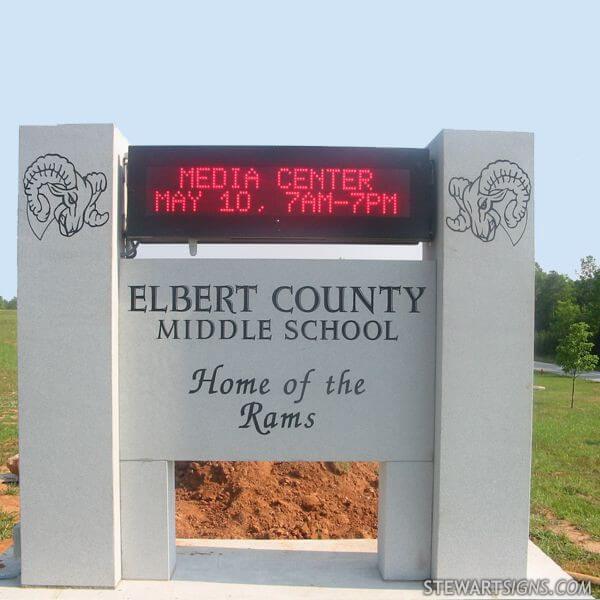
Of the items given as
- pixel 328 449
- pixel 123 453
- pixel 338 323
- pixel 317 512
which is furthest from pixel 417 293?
pixel 317 512

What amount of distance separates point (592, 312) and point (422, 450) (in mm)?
45475

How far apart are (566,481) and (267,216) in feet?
23.8

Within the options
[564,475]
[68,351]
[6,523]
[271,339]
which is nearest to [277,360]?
[271,339]

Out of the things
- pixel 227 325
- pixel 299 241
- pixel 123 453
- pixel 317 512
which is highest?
pixel 299 241

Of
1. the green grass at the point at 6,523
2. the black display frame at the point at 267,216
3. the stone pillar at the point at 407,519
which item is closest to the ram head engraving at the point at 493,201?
the black display frame at the point at 267,216

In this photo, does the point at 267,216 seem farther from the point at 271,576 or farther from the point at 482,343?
the point at 271,576

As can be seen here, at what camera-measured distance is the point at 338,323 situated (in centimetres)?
497

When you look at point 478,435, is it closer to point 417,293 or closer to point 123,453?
point 417,293

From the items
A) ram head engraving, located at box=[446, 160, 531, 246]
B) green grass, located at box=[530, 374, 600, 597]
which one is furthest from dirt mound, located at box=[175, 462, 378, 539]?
ram head engraving, located at box=[446, 160, 531, 246]

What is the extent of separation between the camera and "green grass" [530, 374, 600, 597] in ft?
20.5

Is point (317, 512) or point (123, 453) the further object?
point (317, 512)

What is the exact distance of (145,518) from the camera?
4.97m

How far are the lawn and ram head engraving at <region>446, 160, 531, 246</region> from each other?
3397 millimetres

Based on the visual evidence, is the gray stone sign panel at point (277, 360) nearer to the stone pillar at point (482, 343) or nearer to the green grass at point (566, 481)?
the stone pillar at point (482, 343)
